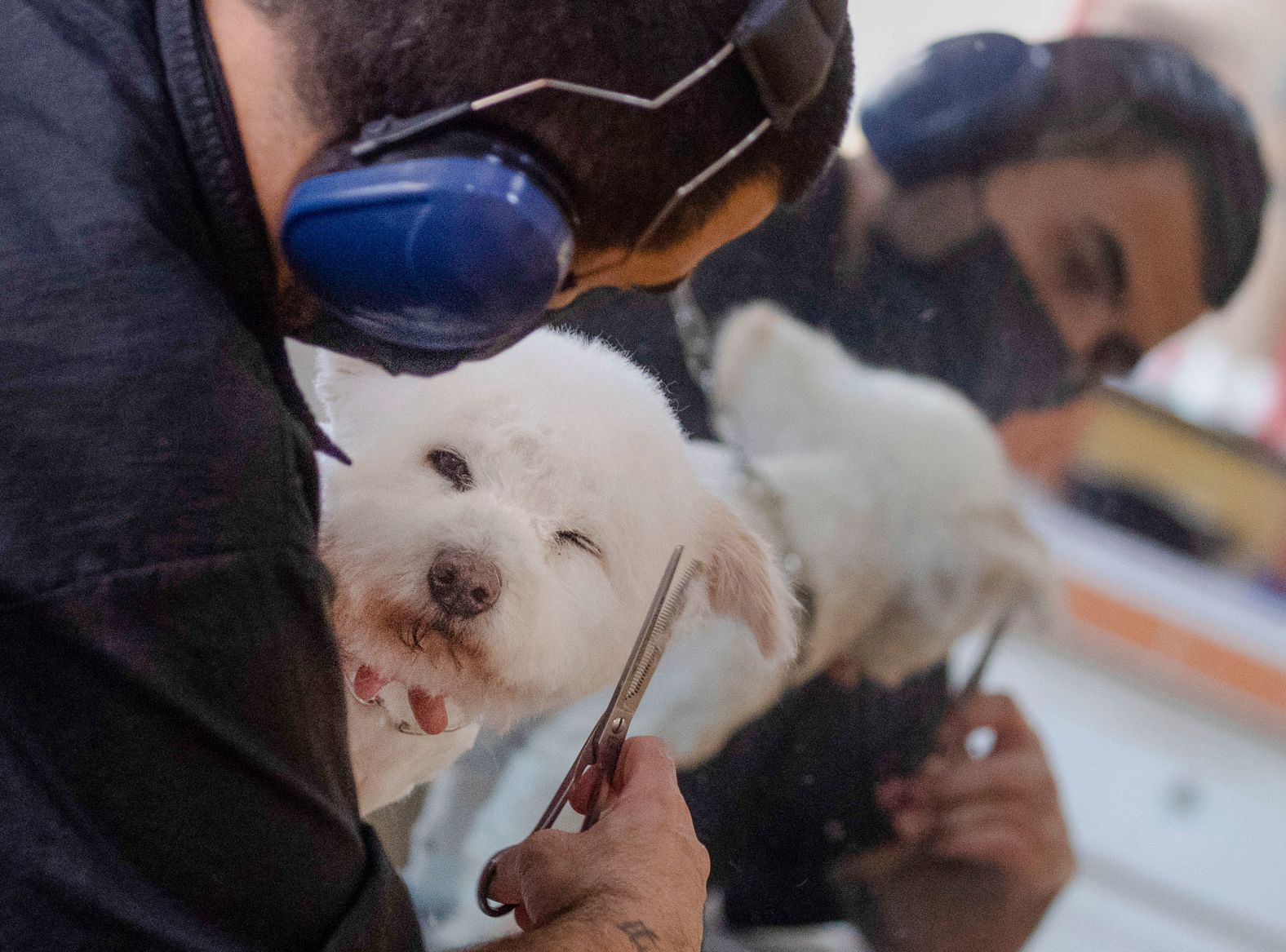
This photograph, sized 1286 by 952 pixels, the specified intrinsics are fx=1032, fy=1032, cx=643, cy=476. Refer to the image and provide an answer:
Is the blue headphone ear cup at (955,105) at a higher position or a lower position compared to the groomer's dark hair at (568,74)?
lower

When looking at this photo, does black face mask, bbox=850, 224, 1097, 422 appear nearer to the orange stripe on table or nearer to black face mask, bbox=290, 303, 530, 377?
black face mask, bbox=290, 303, 530, 377

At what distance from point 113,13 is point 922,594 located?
0.74 meters

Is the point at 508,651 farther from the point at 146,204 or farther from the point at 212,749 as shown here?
the point at 146,204

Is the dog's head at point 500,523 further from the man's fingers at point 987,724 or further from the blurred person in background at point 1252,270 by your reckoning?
the blurred person in background at point 1252,270

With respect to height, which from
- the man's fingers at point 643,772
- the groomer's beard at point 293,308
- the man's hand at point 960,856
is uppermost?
the groomer's beard at point 293,308

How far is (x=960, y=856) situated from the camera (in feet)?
2.82

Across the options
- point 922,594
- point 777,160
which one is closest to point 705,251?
point 777,160

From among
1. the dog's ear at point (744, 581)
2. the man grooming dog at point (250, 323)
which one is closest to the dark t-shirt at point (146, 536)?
the man grooming dog at point (250, 323)

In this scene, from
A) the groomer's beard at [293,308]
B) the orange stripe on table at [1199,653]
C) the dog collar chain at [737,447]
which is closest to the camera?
the groomer's beard at [293,308]

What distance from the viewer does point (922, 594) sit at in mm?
928

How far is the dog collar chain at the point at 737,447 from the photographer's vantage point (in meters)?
0.71

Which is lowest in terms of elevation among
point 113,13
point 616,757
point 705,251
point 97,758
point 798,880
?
point 798,880

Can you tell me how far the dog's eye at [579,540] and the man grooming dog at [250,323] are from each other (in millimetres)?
107

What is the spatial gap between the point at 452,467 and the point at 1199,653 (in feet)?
3.76
